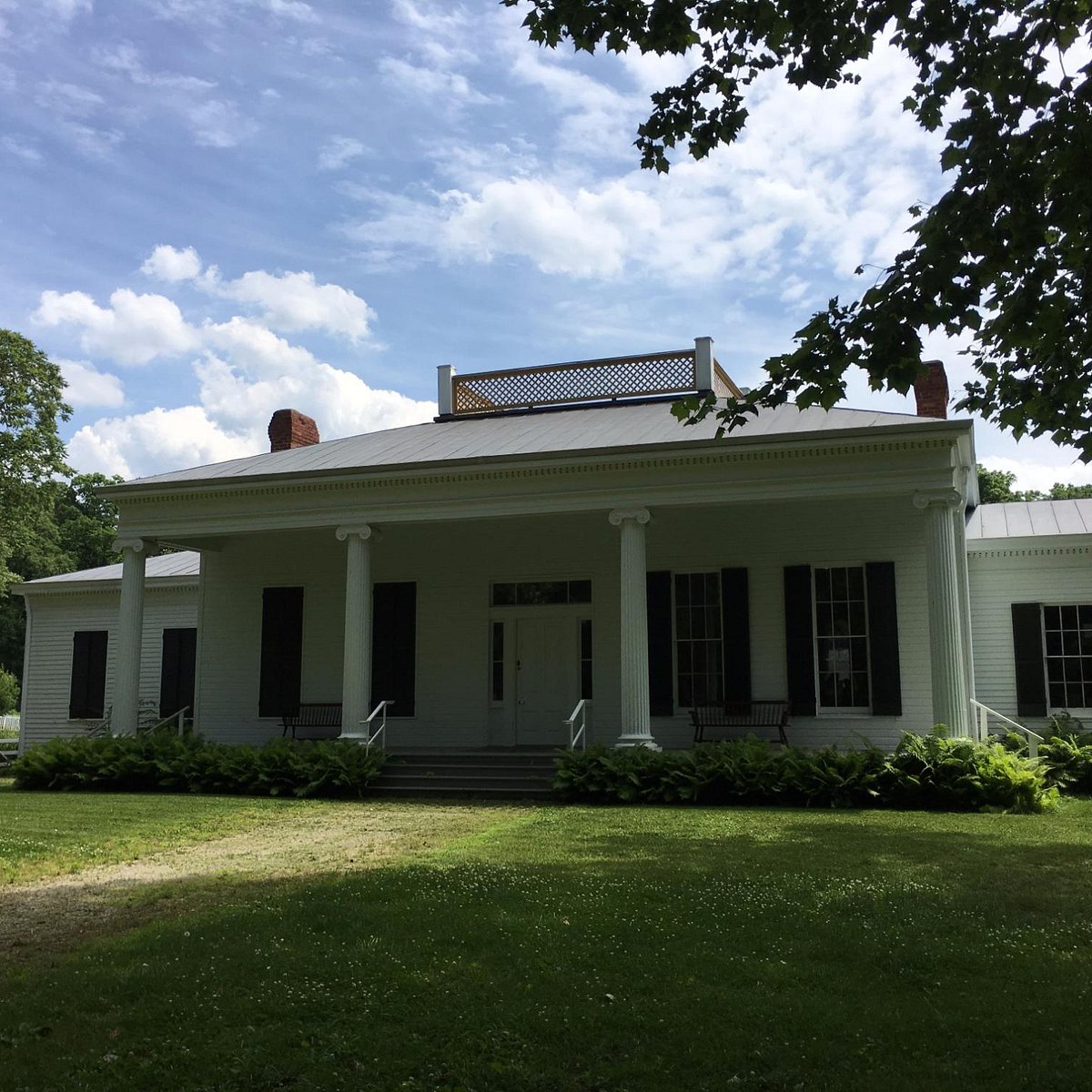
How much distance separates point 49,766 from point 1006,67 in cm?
1509

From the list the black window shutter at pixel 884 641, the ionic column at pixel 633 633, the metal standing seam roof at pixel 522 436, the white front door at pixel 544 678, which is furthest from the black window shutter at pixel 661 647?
the black window shutter at pixel 884 641

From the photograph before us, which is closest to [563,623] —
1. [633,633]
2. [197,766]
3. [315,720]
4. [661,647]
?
[661,647]

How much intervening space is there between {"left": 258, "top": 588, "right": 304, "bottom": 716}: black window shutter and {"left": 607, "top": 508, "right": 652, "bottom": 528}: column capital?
22.2 ft

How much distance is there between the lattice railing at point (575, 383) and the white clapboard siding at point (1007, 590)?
5.92 m

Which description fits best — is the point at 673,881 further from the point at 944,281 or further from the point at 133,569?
the point at 133,569

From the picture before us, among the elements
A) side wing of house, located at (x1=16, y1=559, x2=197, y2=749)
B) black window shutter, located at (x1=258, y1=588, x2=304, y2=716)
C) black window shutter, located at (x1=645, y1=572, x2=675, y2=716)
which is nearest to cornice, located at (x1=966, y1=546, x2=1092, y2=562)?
black window shutter, located at (x1=645, y1=572, x2=675, y2=716)

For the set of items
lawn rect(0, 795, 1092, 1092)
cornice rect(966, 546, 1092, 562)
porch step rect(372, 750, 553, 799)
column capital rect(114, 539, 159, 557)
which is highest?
column capital rect(114, 539, 159, 557)

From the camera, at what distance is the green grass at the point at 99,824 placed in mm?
9656

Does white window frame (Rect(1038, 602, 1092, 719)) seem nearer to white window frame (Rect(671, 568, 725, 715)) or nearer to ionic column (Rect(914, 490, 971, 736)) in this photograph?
ionic column (Rect(914, 490, 971, 736))

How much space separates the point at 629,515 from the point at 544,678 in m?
3.96

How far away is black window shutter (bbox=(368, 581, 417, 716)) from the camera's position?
18.0 meters

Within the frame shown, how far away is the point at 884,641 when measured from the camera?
611 inches

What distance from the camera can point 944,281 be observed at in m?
6.32

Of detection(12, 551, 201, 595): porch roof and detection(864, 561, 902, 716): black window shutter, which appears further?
detection(12, 551, 201, 595): porch roof
